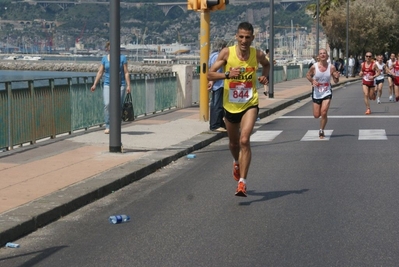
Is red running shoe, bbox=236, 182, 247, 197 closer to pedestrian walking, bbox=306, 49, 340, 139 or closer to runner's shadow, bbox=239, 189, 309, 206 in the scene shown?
runner's shadow, bbox=239, 189, 309, 206

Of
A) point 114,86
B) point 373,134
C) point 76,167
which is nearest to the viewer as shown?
point 76,167

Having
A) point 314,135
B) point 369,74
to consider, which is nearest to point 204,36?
point 314,135

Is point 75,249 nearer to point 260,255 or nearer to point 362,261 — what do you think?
point 260,255

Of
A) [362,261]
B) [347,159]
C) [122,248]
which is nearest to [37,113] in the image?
[347,159]

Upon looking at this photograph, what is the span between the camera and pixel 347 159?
14.9 meters

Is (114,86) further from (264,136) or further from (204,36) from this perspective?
(204,36)

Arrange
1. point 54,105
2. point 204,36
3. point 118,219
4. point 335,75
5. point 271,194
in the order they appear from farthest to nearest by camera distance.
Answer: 1. point 204,36
2. point 335,75
3. point 54,105
4. point 271,194
5. point 118,219

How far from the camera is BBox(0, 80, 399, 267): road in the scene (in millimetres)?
7859

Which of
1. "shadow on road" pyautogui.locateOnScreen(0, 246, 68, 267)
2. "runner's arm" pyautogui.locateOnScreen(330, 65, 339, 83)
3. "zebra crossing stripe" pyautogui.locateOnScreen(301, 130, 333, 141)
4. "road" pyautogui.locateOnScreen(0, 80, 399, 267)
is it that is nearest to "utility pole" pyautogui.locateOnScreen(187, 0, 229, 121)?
"zebra crossing stripe" pyautogui.locateOnScreen(301, 130, 333, 141)

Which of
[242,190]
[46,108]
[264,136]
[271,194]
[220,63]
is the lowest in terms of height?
[264,136]

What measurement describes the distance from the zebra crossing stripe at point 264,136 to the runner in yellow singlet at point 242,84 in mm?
7605

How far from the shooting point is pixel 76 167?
1308 centimetres

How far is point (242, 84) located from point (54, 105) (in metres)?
7.18

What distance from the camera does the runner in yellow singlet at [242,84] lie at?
10.9 meters
